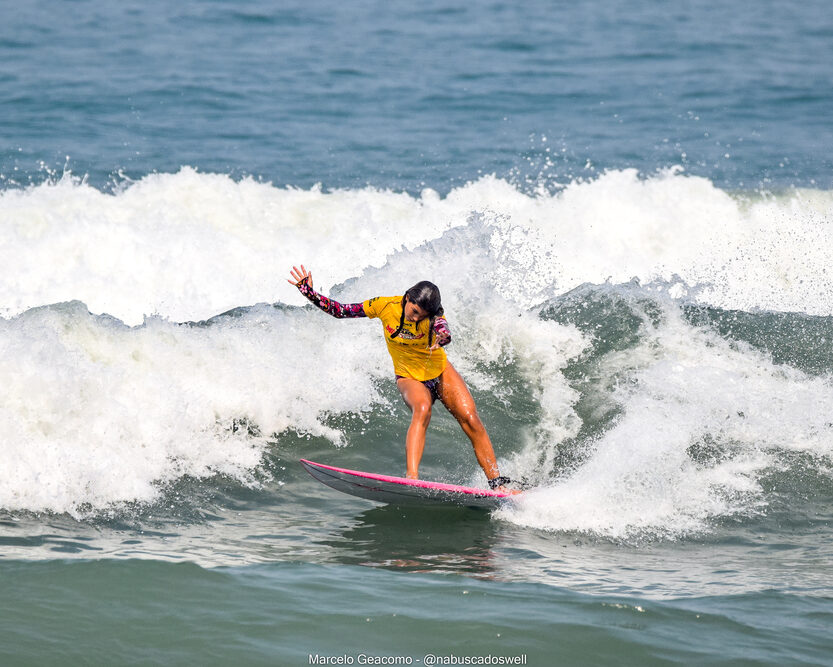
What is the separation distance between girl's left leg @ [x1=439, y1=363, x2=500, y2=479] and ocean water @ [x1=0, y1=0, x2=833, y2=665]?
0.44 metres

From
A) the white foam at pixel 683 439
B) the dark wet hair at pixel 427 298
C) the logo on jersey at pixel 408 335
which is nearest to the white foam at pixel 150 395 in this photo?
the logo on jersey at pixel 408 335

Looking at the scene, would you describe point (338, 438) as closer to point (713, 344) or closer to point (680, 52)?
point (713, 344)

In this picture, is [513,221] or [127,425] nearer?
[127,425]

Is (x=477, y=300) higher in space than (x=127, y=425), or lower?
higher

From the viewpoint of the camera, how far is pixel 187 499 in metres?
6.99

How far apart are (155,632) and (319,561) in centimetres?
125

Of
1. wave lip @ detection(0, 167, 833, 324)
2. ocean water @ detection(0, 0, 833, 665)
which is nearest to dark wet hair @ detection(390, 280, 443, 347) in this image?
ocean water @ detection(0, 0, 833, 665)

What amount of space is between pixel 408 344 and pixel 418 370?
0.75 ft

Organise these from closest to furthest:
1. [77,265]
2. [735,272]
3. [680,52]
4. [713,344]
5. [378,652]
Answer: [378,652], [713,344], [77,265], [735,272], [680,52]

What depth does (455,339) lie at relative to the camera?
1016 cm

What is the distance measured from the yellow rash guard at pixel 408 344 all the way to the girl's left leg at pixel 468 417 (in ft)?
0.40

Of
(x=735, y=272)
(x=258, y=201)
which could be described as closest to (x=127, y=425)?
(x=258, y=201)

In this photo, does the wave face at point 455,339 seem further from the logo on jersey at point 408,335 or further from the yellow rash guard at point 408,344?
the logo on jersey at point 408,335

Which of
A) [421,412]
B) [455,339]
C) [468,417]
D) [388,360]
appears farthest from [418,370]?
[455,339]
